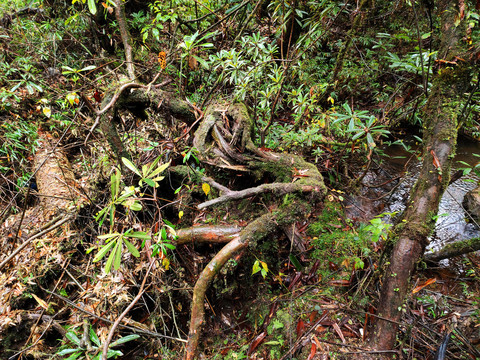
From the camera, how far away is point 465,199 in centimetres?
309

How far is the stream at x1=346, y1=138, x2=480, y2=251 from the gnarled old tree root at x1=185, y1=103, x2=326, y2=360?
41.9 inches

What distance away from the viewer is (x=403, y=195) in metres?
3.26

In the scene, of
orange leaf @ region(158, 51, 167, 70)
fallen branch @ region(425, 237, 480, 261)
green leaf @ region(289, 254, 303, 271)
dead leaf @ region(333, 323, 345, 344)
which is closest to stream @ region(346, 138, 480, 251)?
fallen branch @ region(425, 237, 480, 261)

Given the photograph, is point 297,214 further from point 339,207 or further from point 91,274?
point 91,274

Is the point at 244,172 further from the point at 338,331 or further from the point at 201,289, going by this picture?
the point at 338,331

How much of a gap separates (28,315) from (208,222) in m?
1.95

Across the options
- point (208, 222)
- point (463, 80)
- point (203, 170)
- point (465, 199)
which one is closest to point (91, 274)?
point (208, 222)

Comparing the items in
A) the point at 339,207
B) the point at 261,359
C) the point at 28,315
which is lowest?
the point at 261,359

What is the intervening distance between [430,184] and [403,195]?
177cm

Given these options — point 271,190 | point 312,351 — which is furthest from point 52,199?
point 312,351

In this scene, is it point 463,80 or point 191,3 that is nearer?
point 463,80

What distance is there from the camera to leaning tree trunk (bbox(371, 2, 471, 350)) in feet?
5.16

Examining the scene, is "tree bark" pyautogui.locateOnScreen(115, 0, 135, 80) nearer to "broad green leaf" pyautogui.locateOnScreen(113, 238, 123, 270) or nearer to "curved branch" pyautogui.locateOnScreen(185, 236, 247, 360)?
"broad green leaf" pyautogui.locateOnScreen(113, 238, 123, 270)

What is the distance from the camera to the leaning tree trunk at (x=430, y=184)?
5.16ft
